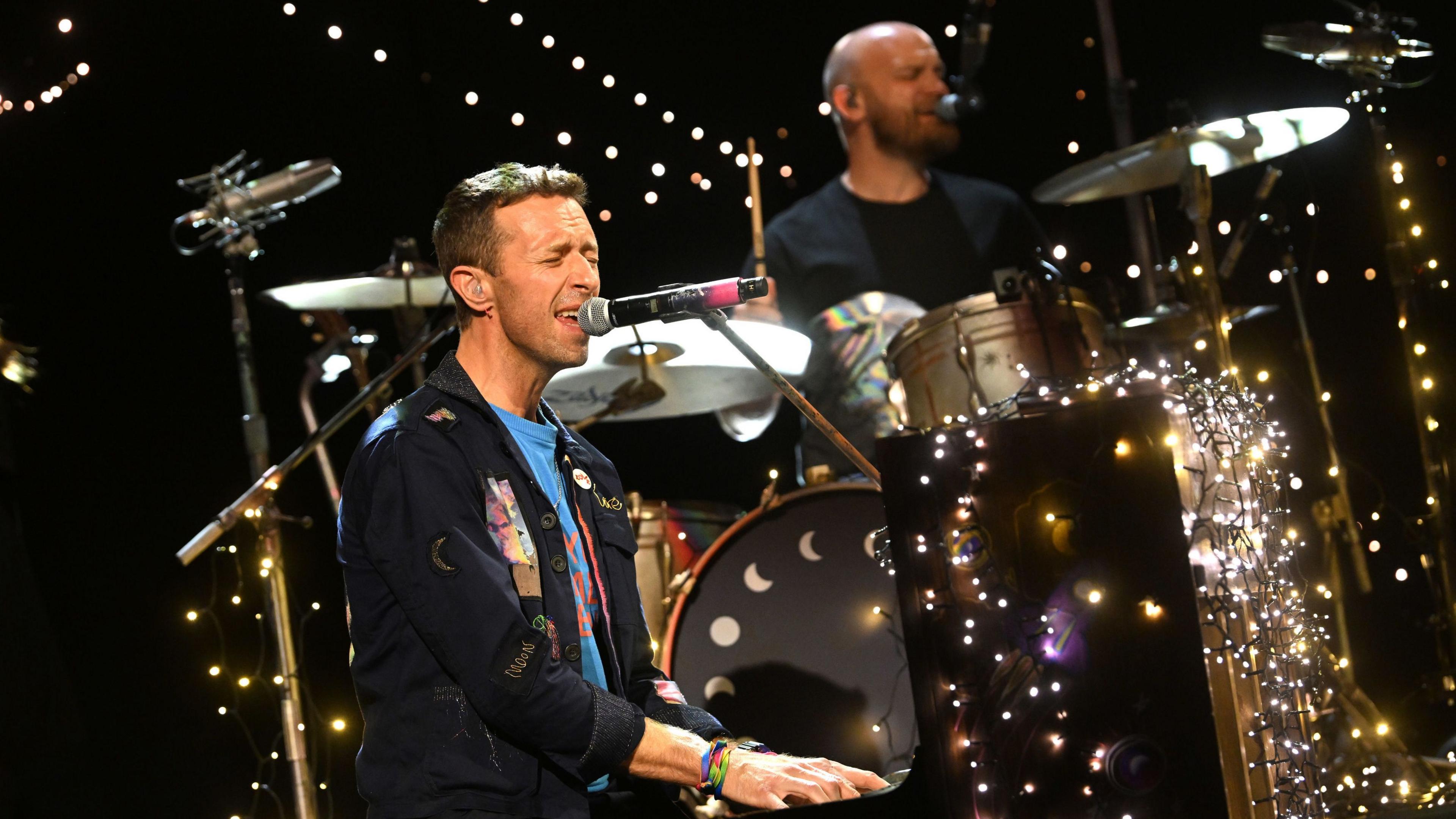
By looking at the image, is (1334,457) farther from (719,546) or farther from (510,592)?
(510,592)

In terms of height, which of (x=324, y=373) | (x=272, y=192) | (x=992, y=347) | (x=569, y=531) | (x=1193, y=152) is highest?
(x=272, y=192)

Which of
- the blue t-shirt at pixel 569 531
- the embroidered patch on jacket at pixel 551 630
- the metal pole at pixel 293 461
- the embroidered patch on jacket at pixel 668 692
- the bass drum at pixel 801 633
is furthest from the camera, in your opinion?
the bass drum at pixel 801 633

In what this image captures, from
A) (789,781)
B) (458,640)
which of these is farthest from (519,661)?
(789,781)

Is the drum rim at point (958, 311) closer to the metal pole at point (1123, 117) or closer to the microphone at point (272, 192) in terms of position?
the metal pole at point (1123, 117)

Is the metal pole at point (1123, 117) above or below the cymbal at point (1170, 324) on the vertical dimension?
above

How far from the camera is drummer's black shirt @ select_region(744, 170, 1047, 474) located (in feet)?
14.5

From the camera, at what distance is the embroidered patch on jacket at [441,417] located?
2.07 m

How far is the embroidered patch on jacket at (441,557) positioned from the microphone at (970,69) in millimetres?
2567

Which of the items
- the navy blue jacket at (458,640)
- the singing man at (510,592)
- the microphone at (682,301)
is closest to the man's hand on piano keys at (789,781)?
the singing man at (510,592)

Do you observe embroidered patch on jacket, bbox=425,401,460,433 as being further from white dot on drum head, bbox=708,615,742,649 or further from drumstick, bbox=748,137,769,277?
drumstick, bbox=748,137,769,277

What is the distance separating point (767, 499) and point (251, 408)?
4.84ft

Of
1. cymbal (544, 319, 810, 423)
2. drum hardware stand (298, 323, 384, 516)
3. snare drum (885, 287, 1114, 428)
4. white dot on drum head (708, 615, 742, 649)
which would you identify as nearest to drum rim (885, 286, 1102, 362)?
snare drum (885, 287, 1114, 428)

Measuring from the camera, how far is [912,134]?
4531 millimetres

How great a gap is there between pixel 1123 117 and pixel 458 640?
11.8ft
